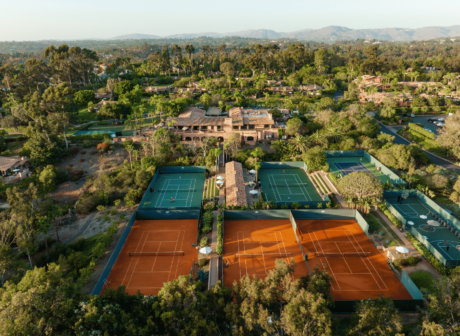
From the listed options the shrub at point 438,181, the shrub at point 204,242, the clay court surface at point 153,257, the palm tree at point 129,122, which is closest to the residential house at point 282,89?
the palm tree at point 129,122

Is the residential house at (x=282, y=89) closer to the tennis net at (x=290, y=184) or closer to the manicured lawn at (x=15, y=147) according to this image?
the tennis net at (x=290, y=184)

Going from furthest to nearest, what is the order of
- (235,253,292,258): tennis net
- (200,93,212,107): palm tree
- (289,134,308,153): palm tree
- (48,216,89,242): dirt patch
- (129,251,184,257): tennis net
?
(200,93,212,107): palm tree, (289,134,308,153): palm tree, (48,216,89,242): dirt patch, (129,251,184,257): tennis net, (235,253,292,258): tennis net

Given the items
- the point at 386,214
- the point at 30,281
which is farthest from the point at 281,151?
the point at 30,281

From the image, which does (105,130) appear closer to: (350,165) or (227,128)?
(227,128)

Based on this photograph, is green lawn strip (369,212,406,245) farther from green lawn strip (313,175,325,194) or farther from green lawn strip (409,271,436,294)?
green lawn strip (313,175,325,194)

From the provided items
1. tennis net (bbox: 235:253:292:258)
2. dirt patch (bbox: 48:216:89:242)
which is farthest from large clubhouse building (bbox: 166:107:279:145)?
tennis net (bbox: 235:253:292:258)

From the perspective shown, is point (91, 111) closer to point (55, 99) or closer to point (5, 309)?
point (55, 99)
